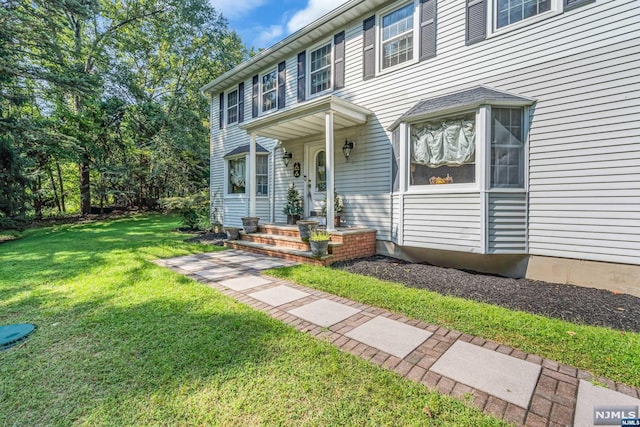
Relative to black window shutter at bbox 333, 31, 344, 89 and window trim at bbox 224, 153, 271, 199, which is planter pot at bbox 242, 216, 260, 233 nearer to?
window trim at bbox 224, 153, 271, 199

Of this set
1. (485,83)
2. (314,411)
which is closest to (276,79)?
(485,83)

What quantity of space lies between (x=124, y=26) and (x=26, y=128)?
39.5 ft

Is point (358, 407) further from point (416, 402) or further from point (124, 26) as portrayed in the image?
point (124, 26)

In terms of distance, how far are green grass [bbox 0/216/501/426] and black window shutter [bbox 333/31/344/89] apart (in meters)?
6.11

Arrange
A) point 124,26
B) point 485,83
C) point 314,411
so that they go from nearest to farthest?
point 314,411 < point 485,83 < point 124,26

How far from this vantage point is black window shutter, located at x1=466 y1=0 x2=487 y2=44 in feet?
16.7

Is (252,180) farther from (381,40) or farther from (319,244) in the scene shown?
(381,40)

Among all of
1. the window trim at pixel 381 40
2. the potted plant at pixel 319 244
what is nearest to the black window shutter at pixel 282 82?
the window trim at pixel 381 40

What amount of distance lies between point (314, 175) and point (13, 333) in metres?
6.56

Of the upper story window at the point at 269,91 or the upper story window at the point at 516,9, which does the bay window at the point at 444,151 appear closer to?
the upper story window at the point at 516,9

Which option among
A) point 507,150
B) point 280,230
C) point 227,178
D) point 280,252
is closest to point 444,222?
point 507,150

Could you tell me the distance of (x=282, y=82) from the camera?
28.7 feet

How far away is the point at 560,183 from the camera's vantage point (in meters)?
4.42

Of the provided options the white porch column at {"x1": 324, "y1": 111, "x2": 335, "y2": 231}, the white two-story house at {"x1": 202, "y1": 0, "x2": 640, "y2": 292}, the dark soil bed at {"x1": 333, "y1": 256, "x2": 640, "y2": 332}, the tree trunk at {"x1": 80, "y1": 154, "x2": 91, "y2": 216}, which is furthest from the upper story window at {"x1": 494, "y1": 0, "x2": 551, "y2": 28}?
the tree trunk at {"x1": 80, "y1": 154, "x2": 91, "y2": 216}
